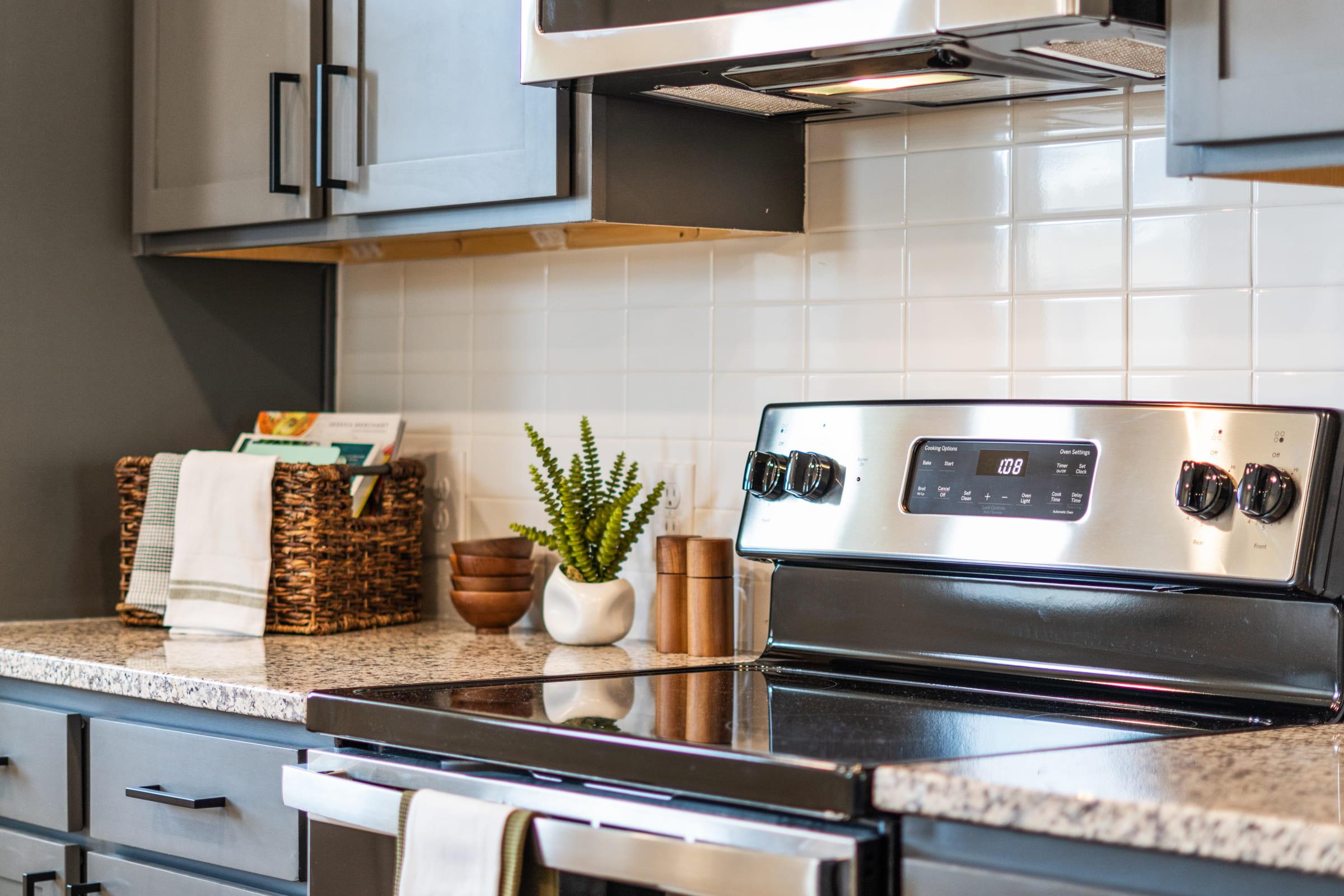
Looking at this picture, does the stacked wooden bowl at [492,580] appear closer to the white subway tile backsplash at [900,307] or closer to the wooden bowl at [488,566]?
the wooden bowl at [488,566]

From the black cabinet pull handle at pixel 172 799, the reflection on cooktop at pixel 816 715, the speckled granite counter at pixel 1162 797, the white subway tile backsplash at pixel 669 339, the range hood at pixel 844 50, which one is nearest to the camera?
the speckled granite counter at pixel 1162 797

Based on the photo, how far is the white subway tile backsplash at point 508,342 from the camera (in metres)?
2.24

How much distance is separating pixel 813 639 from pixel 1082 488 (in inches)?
14.2

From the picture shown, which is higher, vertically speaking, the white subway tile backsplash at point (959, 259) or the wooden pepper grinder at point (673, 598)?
the white subway tile backsplash at point (959, 259)

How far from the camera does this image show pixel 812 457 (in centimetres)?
170

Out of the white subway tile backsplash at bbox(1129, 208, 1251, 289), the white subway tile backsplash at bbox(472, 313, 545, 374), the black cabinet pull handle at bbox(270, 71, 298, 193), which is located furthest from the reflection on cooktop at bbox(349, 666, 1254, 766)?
the black cabinet pull handle at bbox(270, 71, 298, 193)

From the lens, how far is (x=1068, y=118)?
1721 millimetres

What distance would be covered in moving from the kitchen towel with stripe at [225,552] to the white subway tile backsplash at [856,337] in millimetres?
773

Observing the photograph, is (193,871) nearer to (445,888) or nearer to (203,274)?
(445,888)

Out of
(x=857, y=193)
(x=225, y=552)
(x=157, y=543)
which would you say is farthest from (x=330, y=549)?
(x=857, y=193)

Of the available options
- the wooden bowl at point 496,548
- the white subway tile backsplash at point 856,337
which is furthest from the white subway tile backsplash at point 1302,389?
the wooden bowl at point 496,548

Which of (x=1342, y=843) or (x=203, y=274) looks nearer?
(x=1342, y=843)

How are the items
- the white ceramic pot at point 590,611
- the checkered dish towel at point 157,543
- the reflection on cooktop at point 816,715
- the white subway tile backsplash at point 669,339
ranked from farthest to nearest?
1. the checkered dish towel at point 157,543
2. the white subway tile backsplash at point 669,339
3. the white ceramic pot at point 590,611
4. the reflection on cooktop at point 816,715

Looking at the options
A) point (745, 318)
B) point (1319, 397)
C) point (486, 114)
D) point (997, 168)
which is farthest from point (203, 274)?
point (1319, 397)
